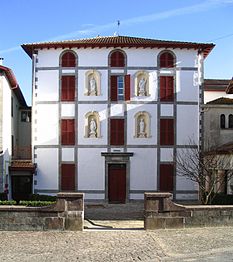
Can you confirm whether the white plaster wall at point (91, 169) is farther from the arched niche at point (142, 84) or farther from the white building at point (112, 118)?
the arched niche at point (142, 84)

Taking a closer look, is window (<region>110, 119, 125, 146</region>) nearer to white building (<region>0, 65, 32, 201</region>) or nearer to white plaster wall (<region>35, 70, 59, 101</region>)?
white plaster wall (<region>35, 70, 59, 101</region>)

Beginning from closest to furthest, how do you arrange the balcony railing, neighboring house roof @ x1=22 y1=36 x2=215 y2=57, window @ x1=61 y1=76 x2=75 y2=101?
neighboring house roof @ x1=22 y1=36 x2=215 y2=57 < window @ x1=61 y1=76 x2=75 y2=101 < the balcony railing

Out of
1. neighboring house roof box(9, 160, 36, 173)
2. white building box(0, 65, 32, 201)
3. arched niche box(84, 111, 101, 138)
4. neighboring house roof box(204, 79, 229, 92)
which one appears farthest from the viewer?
neighboring house roof box(204, 79, 229, 92)

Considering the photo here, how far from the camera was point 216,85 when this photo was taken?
37.5m

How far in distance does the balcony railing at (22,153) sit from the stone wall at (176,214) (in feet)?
55.2

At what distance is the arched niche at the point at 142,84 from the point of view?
28656 mm

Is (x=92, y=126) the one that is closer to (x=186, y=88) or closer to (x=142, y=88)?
(x=142, y=88)

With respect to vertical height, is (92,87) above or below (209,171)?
above

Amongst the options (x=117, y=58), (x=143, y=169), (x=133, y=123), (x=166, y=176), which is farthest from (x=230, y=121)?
(x=117, y=58)

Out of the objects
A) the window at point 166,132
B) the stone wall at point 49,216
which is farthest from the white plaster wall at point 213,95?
the stone wall at point 49,216

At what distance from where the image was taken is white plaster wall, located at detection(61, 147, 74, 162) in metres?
28.6

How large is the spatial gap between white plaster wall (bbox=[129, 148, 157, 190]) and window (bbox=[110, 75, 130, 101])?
11.0 ft

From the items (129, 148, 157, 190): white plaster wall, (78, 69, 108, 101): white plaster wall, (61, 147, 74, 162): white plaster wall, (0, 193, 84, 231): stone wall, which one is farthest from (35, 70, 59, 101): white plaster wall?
(0, 193, 84, 231): stone wall

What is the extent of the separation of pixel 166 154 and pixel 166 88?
4.12 meters
